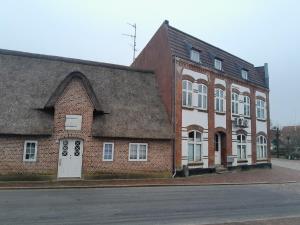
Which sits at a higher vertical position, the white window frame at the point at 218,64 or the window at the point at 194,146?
the white window frame at the point at 218,64

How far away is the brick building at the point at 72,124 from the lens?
16531 mm

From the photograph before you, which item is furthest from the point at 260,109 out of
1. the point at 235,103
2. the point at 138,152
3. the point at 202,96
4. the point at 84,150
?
the point at 84,150

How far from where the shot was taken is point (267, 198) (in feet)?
40.9

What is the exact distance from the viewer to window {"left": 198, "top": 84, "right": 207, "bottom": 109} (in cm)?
2227

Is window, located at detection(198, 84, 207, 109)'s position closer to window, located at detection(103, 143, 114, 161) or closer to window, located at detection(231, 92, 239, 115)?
window, located at detection(231, 92, 239, 115)

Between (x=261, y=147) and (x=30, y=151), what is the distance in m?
21.9

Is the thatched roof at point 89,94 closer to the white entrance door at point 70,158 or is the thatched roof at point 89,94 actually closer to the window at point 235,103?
the white entrance door at point 70,158

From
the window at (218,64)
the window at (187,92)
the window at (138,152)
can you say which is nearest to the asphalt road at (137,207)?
the window at (138,152)

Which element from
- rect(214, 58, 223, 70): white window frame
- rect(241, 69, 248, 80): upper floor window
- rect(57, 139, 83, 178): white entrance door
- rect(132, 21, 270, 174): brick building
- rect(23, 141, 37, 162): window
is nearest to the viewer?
rect(23, 141, 37, 162): window

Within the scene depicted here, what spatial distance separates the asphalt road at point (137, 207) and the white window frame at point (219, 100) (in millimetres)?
10977

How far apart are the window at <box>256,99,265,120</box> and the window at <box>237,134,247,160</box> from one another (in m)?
3.78

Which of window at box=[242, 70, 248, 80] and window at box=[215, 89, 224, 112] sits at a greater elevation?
window at box=[242, 70, 248, 80]

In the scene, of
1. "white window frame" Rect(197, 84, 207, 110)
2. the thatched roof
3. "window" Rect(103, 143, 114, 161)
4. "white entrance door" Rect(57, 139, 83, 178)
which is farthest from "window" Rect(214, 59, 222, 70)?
"white entrance door" Rect(57, 139, 83, 178)

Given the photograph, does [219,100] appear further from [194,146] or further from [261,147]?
[261,147]
